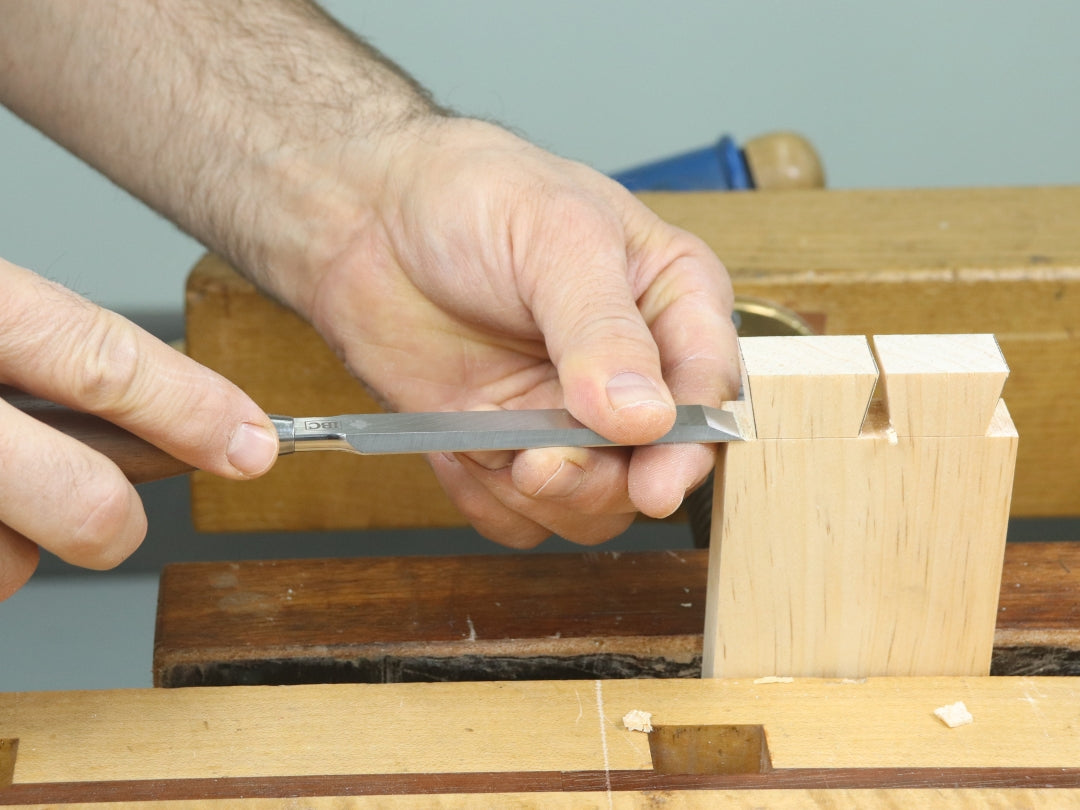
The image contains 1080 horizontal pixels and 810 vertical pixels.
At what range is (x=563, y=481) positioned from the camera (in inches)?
37.7

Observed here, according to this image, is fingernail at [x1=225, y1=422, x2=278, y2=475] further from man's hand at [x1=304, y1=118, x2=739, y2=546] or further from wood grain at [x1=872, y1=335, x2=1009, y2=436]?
wood grain at [x1=872, y1=335, x2=1009, y2=436]

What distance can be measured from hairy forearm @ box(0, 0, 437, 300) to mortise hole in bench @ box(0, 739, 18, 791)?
66 centimetres

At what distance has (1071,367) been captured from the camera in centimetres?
125

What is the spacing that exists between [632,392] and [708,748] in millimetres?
281

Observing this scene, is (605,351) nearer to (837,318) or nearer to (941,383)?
(941,383)

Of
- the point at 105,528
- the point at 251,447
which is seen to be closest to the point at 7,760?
the point at 105,528

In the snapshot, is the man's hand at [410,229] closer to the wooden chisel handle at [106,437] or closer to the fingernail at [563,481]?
the fingernail at [563,481]

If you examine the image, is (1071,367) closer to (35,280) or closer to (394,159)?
(394,159)

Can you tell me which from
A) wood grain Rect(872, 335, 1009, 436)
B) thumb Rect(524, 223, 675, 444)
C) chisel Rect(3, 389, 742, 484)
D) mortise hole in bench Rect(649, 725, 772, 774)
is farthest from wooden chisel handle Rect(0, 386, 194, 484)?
wood grain Rect(872, 335, 1009, 436)

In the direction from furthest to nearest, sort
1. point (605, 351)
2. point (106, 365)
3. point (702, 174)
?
point (702, 174) → point (605, 351) → point (106, 365)

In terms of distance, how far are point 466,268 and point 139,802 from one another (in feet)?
2.04

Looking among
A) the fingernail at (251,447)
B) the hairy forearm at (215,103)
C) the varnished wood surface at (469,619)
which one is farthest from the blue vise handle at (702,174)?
the fingernail at (251,447)

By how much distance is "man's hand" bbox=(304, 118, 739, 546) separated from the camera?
919 mm

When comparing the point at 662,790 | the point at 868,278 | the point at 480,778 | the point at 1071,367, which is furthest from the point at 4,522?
the point at 1071,367
